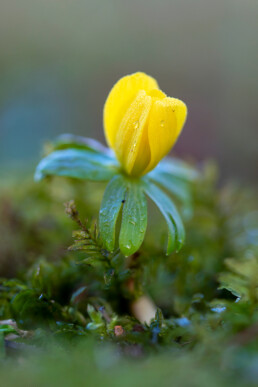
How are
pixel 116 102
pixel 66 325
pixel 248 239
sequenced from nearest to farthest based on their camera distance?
pixel 66 325
pixel 116 102
pixel 248 239

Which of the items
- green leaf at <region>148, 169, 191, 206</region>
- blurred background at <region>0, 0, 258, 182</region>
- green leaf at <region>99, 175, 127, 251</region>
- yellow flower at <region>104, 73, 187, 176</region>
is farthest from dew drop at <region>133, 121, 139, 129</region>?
blurred background at <region>0, 0, 258, 182</region>

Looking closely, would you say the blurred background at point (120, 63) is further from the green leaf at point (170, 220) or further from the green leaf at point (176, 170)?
the green leaf at point (170, 220)


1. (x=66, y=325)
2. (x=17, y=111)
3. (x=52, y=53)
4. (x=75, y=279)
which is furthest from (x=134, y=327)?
(x=52, y=53)

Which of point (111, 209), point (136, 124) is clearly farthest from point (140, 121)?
point (111, 209)

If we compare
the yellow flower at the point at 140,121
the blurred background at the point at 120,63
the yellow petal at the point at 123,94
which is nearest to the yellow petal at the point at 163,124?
the yellow flower at the point at 140,121

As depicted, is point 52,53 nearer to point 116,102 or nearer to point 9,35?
point 9,35

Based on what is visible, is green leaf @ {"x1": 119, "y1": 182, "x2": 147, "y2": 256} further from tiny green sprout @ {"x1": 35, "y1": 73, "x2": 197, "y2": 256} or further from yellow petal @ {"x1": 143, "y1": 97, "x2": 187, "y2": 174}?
yellow petal @ {"x1": 143, "y1": 97, "x2": 187, "y2": 174}
